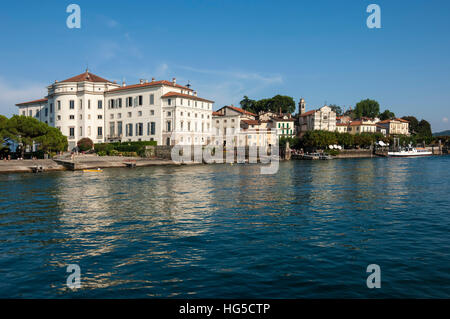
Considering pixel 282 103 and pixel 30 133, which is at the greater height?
pixel 282 103

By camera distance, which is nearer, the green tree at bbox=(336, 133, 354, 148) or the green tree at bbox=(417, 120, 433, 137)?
the green tree at bbox=(336, 133, 354, 148)

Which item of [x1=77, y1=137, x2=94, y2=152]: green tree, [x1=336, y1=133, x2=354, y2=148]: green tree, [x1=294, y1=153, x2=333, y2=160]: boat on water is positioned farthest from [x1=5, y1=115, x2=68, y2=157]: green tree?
[x1=336, y1=133, x2=354, y2=148]: green tree

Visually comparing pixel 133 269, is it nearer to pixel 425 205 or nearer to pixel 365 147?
pixel 425 205

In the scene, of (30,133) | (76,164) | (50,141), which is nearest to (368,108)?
(50,141)

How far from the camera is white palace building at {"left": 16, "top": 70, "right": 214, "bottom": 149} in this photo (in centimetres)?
8188

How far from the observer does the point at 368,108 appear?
182375mm

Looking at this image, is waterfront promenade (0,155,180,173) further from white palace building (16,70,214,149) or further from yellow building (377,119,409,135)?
yellow building (377,119,409,135)

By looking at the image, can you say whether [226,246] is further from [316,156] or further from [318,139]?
[318,139]

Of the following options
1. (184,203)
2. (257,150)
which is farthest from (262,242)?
(257,150)

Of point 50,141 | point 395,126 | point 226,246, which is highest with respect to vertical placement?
point 395,126

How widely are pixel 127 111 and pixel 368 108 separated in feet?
458

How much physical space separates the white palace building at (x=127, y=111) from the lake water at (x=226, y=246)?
5684 centimetres

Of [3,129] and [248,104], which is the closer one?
[3,129]

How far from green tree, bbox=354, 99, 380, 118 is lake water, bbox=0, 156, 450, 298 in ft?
555
